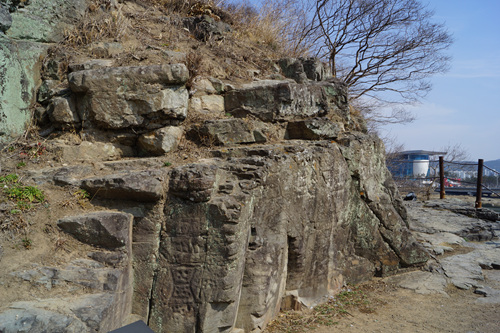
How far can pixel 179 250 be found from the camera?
3.83 meters

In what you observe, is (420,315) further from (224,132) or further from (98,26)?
(98,26)

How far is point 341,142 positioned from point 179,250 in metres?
3.11

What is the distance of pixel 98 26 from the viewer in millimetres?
5762

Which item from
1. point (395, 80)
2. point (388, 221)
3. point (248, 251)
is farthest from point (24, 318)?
point (395, 80)

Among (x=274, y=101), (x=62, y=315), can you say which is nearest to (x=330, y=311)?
(x=274, y=101)

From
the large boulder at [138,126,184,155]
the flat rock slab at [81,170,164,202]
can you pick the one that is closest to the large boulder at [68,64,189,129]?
the large boulder at [138,126,184,155]

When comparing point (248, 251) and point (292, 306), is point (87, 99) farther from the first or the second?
point (292, 306)

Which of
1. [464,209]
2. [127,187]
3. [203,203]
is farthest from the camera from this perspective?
[464,209]

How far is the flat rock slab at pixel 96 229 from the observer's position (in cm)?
352

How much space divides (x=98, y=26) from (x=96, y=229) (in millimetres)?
3482

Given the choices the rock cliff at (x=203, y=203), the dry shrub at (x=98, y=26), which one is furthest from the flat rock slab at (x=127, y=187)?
the dry shrub at (x=98, y=26)

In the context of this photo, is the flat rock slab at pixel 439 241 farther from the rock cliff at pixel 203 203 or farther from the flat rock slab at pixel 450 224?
the rock cliff at pixel 203 203

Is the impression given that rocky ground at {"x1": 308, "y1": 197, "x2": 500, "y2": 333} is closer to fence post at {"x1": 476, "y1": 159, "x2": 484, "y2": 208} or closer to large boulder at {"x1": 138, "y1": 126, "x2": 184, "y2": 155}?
fence post at {"x1": 476, "y1": 159, "x2": 484, "y2": 208}

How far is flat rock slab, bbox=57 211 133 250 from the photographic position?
11.5 feet
